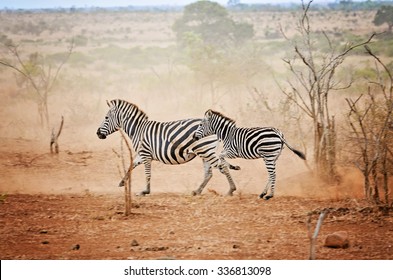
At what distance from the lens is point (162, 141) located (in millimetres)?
9453

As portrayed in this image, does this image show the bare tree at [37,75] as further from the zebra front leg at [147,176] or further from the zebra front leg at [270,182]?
the zebra front leg at [270,182]

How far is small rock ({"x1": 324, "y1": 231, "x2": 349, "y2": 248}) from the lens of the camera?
670 centimetres

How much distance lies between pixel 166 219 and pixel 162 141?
185 cm

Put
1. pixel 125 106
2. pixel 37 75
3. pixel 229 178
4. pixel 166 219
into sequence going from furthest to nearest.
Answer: pixel 37 75
pixel 125 106
pixel 229 178
pixel 166 219

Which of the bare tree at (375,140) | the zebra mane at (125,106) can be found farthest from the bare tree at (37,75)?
the bare tree at (375,140)

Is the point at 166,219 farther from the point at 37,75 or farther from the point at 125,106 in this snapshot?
the point at 37,75

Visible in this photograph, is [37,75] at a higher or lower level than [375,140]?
higher

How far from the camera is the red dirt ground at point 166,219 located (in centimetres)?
679

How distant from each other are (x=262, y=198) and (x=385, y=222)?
6.23 feet

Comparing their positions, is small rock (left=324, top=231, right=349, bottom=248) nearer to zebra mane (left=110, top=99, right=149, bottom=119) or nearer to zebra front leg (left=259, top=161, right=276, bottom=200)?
zebra front leg (left=259, top=161, right=276, bottom=200)

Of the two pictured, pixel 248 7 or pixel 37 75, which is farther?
pixel 248 7

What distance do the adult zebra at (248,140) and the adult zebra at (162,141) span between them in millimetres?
133

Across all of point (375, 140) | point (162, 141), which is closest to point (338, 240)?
point (375, 140)

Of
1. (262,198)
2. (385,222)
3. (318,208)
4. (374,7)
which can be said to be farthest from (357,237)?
(374,7)
